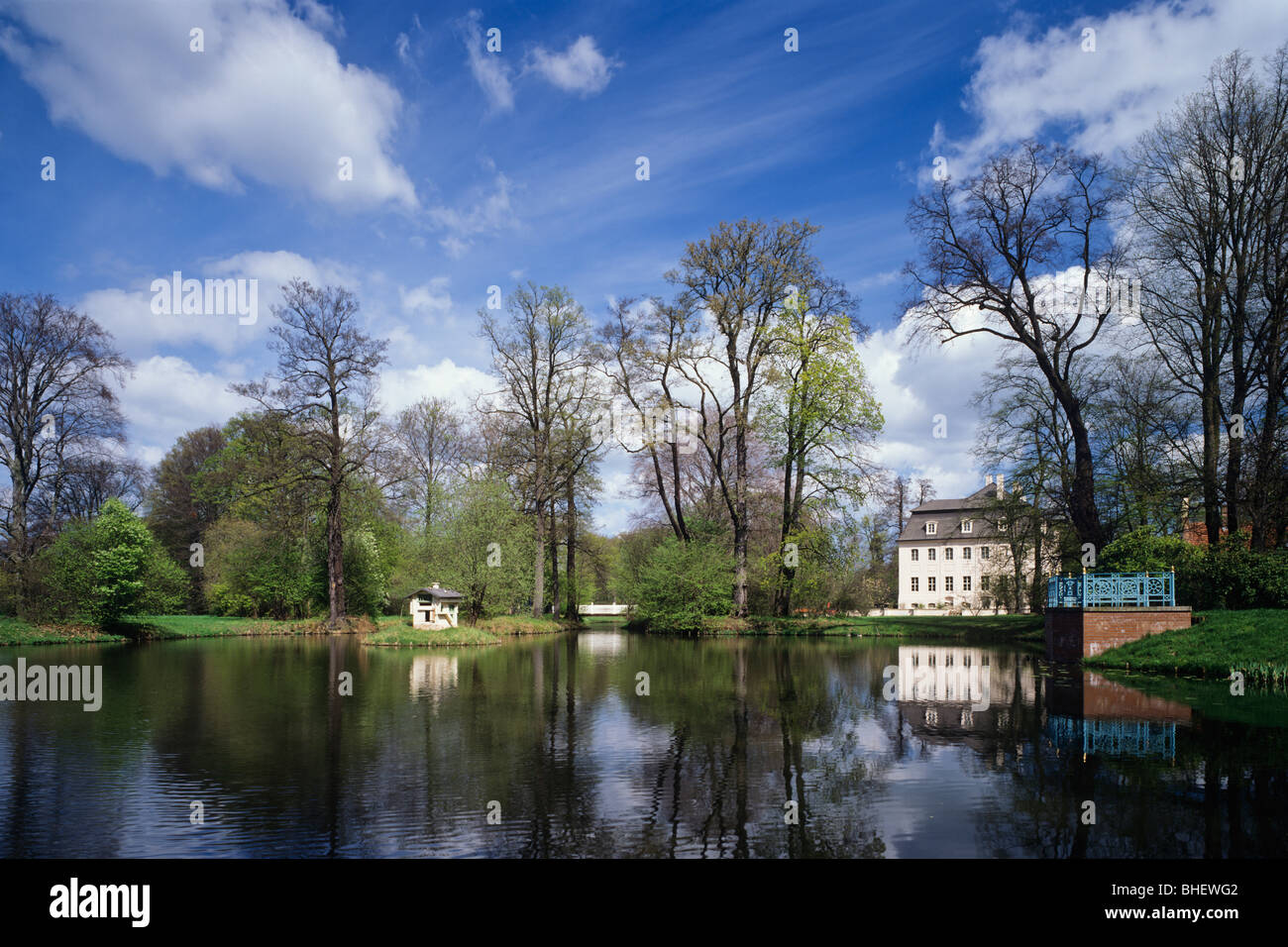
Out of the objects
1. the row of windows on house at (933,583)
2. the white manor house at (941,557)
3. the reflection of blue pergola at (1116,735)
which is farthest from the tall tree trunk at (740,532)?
the row of windows on house at (933,583)

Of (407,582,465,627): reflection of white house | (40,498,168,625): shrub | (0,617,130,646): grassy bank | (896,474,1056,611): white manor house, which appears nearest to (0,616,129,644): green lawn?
(0,617,130,646): grassy bank

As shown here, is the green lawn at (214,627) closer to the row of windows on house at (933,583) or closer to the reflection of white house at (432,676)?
the reflection of white house at (432,676)

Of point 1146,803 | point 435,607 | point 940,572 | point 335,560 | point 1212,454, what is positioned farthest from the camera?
point 940,572

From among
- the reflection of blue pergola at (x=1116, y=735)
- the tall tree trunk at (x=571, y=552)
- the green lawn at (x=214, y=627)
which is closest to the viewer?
the reflection of blue pergola at (x=1116, y=735)

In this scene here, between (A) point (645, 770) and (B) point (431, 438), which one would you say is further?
(B) point (431, 438)

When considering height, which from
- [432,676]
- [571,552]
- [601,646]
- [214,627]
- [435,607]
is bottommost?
[601,646]

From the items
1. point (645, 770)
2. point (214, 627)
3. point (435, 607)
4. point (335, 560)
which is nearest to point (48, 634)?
point (214, 627)

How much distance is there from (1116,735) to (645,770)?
21.7 ft

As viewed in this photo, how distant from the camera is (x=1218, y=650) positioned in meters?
17.2

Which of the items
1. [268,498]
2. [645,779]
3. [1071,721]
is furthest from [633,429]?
[645,779]

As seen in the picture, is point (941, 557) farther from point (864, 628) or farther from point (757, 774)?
point (757, 774)

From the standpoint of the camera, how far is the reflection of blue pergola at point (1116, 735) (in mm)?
9359

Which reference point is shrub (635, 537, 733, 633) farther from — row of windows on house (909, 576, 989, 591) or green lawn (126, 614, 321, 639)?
row of windows on house (909, 576, 989, 591)

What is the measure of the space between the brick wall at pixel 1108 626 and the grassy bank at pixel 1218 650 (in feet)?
1.17
